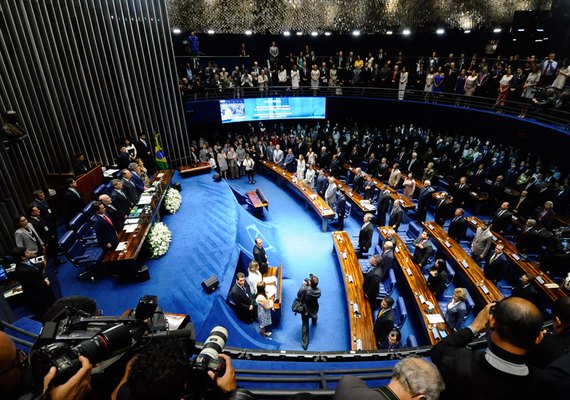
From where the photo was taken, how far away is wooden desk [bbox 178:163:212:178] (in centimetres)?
1181

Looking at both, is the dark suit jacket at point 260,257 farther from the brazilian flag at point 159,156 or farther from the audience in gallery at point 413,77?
the audience in gallery at point 413,77

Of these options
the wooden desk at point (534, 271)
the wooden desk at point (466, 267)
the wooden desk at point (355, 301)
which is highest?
the wooden desk at point (534, 271)

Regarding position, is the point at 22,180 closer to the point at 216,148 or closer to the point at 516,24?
the point at 216,148

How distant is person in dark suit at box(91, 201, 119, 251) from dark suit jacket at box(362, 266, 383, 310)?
16.9 feet

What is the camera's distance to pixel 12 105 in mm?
7340

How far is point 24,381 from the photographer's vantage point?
176cm

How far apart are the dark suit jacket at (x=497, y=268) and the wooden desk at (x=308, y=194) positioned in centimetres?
441

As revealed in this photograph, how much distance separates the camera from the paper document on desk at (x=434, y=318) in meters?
5.54

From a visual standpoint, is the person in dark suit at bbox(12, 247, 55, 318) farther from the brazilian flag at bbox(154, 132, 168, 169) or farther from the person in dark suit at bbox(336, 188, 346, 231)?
the person in dark suit at bbox(336, 188, 346, 231)

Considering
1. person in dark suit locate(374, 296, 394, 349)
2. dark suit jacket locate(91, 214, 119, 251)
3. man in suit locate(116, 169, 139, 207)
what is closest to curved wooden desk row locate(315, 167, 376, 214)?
person in dark suit locate(374, 296, 394, 349)

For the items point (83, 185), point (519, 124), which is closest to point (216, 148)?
point (83, 185)

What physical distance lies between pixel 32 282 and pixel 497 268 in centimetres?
888

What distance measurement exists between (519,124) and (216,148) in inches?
471

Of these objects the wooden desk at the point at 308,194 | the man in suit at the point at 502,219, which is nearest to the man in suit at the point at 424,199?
the man in suit at the point at 502,219
